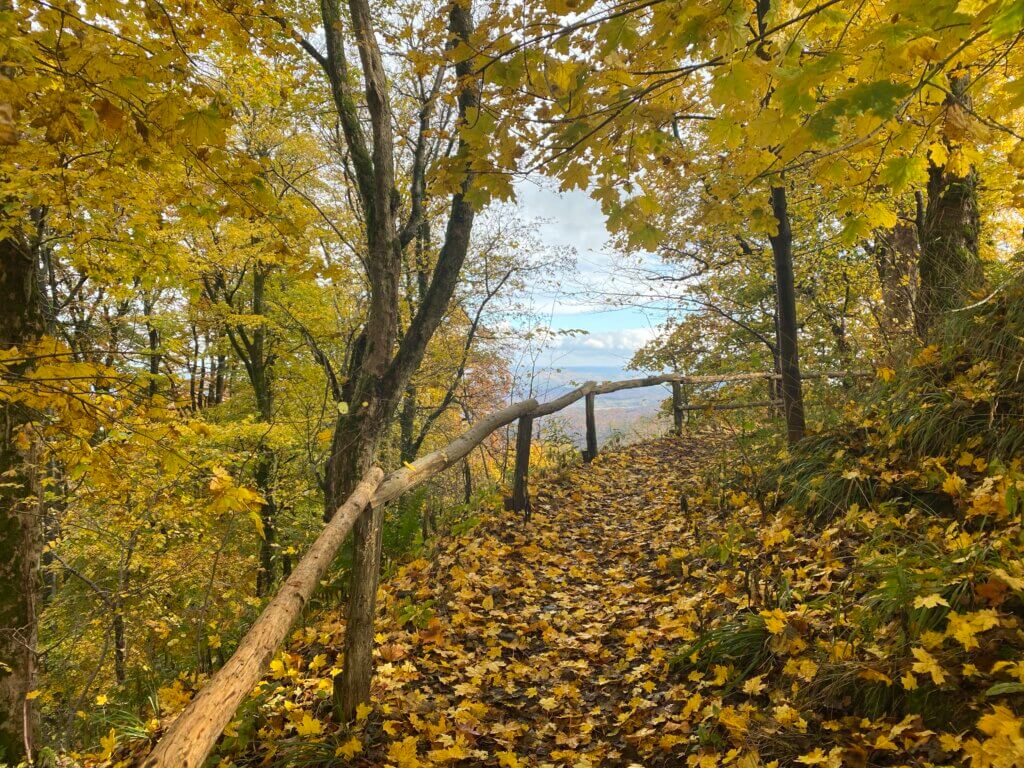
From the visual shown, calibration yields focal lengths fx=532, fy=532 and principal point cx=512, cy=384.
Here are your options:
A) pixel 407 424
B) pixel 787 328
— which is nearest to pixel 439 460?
pixel 787 328

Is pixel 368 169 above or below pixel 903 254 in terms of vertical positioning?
above

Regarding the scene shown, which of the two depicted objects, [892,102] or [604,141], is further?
[604,141]

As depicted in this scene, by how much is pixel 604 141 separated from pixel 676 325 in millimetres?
11410

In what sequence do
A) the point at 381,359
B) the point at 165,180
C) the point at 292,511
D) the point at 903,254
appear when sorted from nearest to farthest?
the point at 381,359
the point at 165,180
the point at 903,254
the point at 292,511

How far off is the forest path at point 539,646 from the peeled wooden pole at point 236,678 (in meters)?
1.10

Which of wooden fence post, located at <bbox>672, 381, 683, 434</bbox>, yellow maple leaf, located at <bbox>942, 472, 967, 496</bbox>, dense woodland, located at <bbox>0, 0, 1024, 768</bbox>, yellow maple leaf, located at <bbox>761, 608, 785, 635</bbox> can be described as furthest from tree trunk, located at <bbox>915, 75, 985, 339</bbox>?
wooden fence post, located at <bbox>672, 381, 683, 434</bbox>

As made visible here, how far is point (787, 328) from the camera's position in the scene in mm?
5219

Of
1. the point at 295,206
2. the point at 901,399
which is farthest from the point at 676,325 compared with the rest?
the point at 295,206

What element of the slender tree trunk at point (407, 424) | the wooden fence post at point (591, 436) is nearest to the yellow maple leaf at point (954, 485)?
the wooden fence post at point (591, 436)

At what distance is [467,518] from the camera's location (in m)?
5.87

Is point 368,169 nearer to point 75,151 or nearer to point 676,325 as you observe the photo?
point 75,151

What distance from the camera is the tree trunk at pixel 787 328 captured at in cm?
516

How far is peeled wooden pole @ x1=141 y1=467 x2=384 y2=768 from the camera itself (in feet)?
4.02

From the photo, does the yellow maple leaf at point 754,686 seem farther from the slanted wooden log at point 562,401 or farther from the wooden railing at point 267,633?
the slanted wooden log at point 562,401
